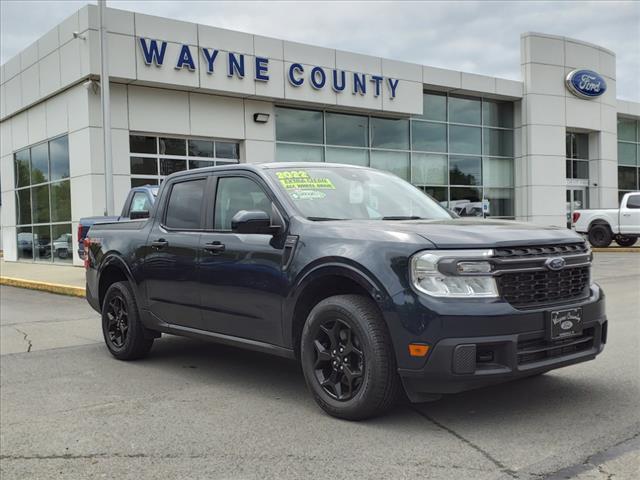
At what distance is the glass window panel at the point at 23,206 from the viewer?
847 inches

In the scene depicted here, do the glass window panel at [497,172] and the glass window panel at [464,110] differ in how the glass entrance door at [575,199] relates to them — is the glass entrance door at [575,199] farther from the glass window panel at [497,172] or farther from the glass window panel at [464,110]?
the glass window panel at [464,110]

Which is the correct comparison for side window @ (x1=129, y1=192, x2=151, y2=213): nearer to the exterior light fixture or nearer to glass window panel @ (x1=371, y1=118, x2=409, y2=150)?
the exterior light fixture

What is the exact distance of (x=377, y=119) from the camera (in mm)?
23266

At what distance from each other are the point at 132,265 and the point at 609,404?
4308 millimetres

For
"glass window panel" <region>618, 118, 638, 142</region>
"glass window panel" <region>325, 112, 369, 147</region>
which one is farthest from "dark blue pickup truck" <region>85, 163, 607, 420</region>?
"glass window panel" <region>618, 118, 638, 142</region>

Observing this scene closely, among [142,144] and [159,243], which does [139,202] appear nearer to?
[159,243]

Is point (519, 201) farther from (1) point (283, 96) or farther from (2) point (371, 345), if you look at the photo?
(2) point (371, 345)

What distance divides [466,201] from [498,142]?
11.4ft

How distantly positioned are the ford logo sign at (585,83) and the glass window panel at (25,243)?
22302 mm

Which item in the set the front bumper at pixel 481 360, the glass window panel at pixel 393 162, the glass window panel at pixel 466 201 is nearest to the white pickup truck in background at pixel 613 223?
the glass window panel at pixel 466 201

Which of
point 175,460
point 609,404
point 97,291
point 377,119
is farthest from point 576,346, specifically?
point 377,119

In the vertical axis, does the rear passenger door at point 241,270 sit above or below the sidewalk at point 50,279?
Answer: above

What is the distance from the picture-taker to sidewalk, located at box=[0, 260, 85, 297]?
42.8 feet

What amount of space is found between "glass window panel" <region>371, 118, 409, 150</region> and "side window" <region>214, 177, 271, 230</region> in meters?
18.1
